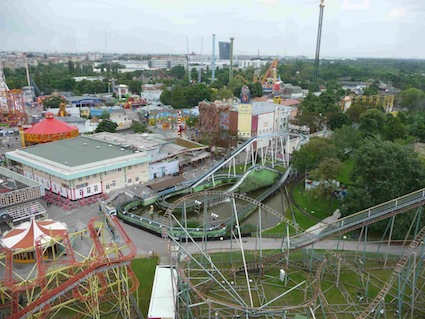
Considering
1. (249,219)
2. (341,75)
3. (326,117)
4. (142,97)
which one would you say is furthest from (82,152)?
(341,75)

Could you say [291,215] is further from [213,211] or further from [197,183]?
[197,183]

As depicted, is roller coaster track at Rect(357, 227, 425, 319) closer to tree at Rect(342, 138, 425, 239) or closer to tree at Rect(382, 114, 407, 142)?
tree at Rect(342, 138, 425, 239)

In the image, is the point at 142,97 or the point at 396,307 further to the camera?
the point at 142,97

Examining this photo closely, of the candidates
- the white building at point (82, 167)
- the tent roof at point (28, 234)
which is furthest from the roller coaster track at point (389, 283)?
the white building at point (82, 167)

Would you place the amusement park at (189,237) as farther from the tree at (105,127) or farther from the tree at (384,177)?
the tree at (105,127)

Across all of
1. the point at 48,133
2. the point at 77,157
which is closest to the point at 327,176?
the point at 77,157

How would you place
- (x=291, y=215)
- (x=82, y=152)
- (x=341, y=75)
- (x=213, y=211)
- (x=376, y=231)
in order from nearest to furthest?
(x=376, y=231), (x=291, y=215), (x=213, y=211), (x=82, y=152), (x=341, y=75)

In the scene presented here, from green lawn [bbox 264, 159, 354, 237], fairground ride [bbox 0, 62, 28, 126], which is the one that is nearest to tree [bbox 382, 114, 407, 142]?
green lawn [bbox 264, 159, 354, 237]
